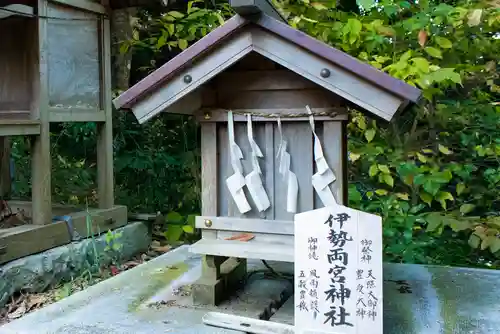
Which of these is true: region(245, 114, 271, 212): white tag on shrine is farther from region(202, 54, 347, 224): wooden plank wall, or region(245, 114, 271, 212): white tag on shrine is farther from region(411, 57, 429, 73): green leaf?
region(411, 57, 429, 73): green leaf

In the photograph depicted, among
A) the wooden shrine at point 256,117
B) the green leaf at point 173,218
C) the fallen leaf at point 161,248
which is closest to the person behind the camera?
the wooden shrine at point 256,117

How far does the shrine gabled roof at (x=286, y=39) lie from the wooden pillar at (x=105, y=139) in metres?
2.58

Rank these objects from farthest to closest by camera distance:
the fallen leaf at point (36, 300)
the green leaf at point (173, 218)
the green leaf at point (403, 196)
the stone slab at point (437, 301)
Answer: the green leaf at point (173, 218)
the green leaf at point (403, 196)
the fallen leaf at point (36, 300)
the stone slab at point (437, 301)

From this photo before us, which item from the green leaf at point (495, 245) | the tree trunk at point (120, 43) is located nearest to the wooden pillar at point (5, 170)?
the tree trunk at point (120, 43)

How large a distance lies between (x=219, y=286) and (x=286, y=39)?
1.22m

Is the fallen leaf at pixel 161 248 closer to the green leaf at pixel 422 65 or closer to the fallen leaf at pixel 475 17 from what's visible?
the green leaf at pixel 422 65

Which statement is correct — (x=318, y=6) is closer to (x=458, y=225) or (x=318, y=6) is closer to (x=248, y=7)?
(x=458, y=225)

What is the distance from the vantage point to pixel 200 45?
7.32 feet

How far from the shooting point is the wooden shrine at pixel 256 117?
2166 mm

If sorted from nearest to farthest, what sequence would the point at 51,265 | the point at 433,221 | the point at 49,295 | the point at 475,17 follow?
the point at 475,17 < the point at 433,221 < the point at 49,295 < the point at 51,265

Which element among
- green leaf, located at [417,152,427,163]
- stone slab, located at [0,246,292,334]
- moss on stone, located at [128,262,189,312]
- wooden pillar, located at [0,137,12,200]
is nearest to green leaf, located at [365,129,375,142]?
green leaf, located at [417,152,427,163]

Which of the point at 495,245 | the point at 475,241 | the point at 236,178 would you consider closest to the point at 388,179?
the point at 475,241

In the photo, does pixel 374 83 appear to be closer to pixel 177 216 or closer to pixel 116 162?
pixel 177 216

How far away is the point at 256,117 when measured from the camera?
8.08ft
